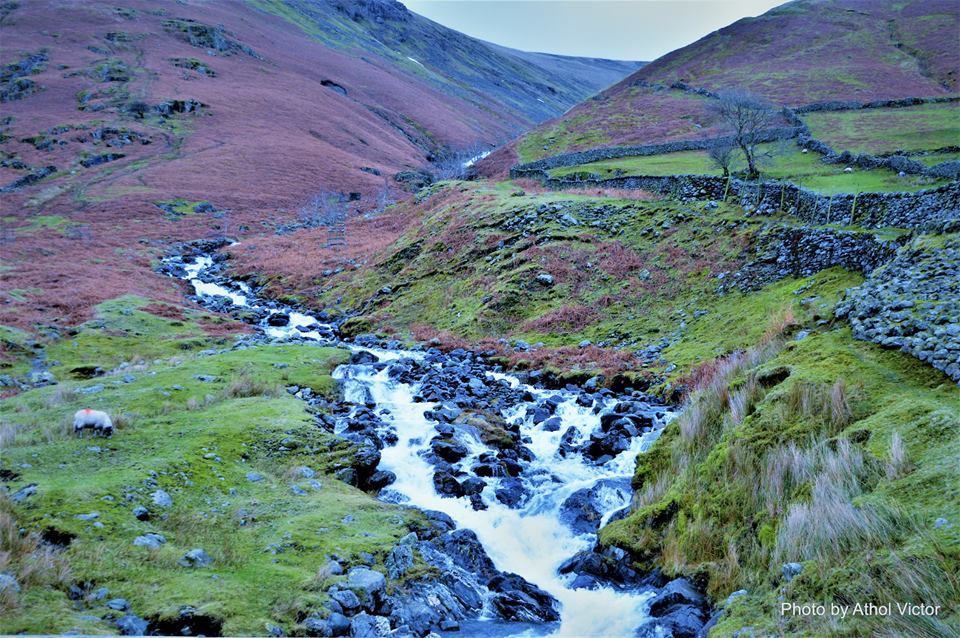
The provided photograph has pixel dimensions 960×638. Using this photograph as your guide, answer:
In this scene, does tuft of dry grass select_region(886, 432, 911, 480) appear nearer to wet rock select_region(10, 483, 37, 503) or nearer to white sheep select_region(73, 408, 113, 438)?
wet rock select_region(10, 483, 37, 503)

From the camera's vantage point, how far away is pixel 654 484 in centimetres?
1240

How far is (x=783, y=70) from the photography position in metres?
94.6

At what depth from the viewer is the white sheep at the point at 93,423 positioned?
13273 millimetres

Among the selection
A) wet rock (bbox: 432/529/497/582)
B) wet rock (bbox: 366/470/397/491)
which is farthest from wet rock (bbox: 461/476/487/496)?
wet rock (bbox: 432/529/497/582)

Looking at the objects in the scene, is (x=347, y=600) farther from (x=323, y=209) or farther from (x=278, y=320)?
(x=323, y=209)

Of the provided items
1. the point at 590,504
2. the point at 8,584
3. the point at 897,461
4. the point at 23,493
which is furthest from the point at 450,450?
the point at 897,461

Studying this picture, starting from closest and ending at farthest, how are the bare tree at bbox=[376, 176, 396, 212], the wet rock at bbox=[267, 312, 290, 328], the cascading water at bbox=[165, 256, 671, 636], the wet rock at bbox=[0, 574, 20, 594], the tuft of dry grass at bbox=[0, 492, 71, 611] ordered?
the wet rock at bbox=[0, 574, 20, 594]
the tuft of dry grass at bbox=[0, 492, 71, 611]
the cascading water at bbox=[165, 256, 671, 636]
the wet rock at bbox=[267, 312, 290, 328]
the bare tree at bbox=[376, 176, 396, 212]

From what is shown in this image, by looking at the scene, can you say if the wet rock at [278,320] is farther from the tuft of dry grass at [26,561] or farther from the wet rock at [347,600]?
the wet rock at [347,600]

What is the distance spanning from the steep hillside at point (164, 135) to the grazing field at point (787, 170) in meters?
38.0

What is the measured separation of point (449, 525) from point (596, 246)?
78.8 ft

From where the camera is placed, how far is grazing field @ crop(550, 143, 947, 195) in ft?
105

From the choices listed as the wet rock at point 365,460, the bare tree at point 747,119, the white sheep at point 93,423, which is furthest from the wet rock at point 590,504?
the bare tree at point 747,119

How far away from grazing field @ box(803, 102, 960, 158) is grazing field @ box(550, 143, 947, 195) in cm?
422

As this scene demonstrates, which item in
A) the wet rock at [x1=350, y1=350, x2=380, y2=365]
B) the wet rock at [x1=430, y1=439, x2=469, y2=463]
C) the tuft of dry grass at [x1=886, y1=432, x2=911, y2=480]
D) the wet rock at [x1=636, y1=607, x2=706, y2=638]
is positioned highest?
the tuft of dry grass at [x1=886, y1=432, x2=911, y2=480]
